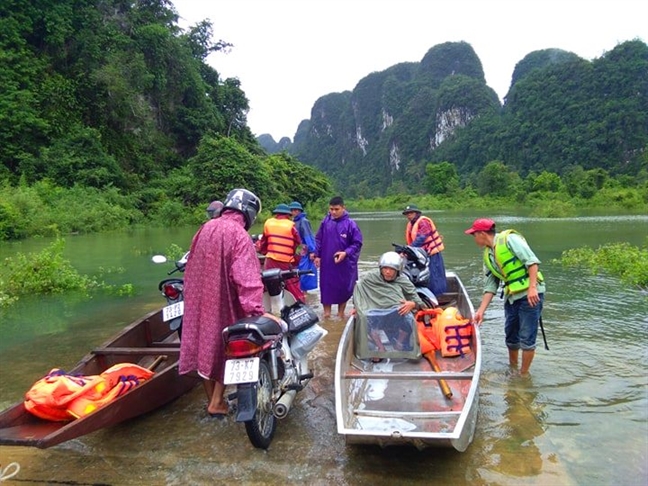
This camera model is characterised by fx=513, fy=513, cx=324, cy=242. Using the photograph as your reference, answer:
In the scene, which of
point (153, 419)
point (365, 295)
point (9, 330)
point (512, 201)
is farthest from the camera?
point (512, 201)

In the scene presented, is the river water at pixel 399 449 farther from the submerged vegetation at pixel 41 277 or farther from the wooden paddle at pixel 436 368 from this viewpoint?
the submerged vegetation at pixel 41 277

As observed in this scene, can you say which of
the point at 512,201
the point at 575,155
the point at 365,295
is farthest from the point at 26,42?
the point at 575,155

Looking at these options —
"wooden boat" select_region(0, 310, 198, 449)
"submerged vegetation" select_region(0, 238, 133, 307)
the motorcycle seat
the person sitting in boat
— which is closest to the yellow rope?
"wooden boat" select_region(0, 310, 198, 449)

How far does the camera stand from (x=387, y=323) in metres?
4.60

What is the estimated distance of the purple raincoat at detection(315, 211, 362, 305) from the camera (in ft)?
21.8

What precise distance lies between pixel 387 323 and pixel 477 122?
97171 millimetres

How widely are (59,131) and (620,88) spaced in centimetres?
6722

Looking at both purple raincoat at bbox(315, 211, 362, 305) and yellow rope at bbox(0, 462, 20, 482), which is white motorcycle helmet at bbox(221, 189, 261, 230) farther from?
purple raincoat at bbox(315, 211, 362, 305)

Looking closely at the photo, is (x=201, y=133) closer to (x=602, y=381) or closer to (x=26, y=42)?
(x=26, y=42)

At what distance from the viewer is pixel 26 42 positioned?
2748cm

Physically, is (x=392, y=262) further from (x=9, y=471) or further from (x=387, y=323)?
(x=9, y=471)

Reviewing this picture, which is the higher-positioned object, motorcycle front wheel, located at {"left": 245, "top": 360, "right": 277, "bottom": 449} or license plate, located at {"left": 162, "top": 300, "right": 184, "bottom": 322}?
license plate, located at {"left": 162, "top": 300, "right": 184, "bottom": 322}

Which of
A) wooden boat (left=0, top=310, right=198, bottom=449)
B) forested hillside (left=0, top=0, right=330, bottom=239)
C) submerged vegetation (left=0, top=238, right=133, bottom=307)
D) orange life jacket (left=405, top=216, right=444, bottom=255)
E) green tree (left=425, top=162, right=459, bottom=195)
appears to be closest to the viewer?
wooden boat (left=0, top=310, right=198, bottom=449)

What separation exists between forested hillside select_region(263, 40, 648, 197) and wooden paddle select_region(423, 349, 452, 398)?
48892 millimetres
